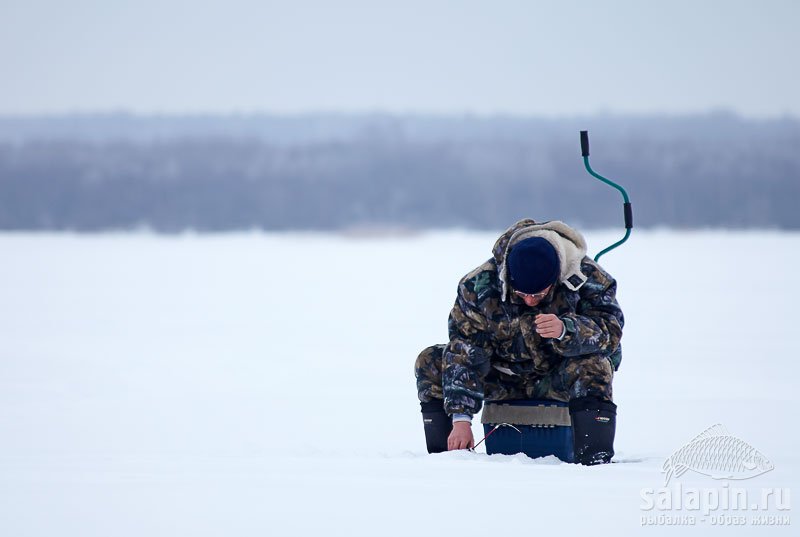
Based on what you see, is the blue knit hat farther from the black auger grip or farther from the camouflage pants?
the black auger grip

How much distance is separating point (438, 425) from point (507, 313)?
0.43 m

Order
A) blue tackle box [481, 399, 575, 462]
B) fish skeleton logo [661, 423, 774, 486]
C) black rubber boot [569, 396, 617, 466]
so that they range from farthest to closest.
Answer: blue tackle box [481, 399, 575, 462], black rubber boot [569, 396, 617, 466], fish skeleton logo [661, 423, 774, 486]

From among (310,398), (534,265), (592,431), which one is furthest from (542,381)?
(310,398)

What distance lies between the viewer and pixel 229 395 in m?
5.58

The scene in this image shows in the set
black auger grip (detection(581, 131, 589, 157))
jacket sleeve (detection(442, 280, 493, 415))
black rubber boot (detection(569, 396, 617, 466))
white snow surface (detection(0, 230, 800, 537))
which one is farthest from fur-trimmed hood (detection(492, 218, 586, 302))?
black auger grip (detection(581, 131, 589, 157))

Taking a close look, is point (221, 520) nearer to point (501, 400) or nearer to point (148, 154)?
point (501, 400)

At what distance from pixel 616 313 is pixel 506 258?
384 mm

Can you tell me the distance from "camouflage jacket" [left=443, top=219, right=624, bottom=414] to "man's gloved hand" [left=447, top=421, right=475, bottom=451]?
4 centimetres

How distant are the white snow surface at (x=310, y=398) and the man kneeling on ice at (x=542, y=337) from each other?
0.60 ft

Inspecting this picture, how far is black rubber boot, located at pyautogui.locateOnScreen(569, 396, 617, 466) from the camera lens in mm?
3113

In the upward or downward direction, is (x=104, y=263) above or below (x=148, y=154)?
below

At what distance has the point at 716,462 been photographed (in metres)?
2.92

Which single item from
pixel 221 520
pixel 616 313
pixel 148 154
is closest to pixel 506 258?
pixel 616 313

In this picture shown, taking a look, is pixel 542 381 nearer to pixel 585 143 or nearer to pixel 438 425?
pixel 438 425
